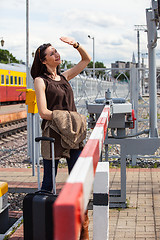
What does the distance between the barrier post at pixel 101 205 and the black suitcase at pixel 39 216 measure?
0.34m

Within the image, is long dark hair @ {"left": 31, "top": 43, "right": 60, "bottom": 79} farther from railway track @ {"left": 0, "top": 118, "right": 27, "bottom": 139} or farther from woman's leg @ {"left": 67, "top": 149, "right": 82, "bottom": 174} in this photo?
railway track @ {"left": 0, "top": 118, "right": 27, "bottom": 139}

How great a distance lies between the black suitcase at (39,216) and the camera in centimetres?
298

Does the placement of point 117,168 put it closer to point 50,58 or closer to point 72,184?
point 50,58

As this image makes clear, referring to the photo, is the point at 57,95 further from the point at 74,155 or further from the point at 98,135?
the point at 98,135

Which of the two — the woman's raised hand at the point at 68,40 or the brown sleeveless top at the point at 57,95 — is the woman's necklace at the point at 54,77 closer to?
the brown sleeveless top at the point at 57,95

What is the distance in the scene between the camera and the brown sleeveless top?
363 centimetres

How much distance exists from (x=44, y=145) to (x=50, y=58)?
774mm

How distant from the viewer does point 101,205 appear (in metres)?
3.19

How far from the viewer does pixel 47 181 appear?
149 inches

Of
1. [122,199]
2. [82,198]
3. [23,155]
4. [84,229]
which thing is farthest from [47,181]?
[23,155]

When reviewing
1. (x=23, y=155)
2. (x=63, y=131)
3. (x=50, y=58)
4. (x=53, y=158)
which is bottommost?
(x=23, y=155)

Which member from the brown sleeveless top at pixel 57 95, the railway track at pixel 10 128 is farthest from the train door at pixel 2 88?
the brown sleeveless top at pixel 57 95

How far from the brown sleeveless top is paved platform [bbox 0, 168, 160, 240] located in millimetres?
1345

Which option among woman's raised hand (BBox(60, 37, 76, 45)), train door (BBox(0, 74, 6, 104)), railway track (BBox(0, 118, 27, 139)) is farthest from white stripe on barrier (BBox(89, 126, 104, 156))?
train door (BBox(0, 74, 6, 104))
